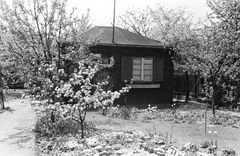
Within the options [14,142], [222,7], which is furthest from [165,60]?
[14,142]

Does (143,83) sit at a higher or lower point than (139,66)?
lower

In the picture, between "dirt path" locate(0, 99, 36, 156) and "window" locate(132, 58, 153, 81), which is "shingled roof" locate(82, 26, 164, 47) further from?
"dirt path" locate(0, 99, 36, 156)

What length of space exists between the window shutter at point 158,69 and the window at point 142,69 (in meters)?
0.26

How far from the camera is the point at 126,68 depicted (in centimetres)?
1461

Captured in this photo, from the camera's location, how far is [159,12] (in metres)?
23.1

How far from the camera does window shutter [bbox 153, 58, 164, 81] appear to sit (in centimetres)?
1528

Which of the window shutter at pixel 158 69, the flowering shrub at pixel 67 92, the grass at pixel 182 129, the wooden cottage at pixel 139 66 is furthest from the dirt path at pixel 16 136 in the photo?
the window shutter at pixel 158 69

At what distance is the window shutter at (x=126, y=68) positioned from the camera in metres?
14.5

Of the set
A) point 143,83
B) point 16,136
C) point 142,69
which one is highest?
point 142,69

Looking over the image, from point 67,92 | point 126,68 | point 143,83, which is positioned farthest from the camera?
point 143,83

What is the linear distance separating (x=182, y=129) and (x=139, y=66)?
7166mm

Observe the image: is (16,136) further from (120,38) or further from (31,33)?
(120,38)

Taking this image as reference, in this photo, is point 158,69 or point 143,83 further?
point 158,69

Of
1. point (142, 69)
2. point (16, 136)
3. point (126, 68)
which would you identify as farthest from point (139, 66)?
point (16, 136)
